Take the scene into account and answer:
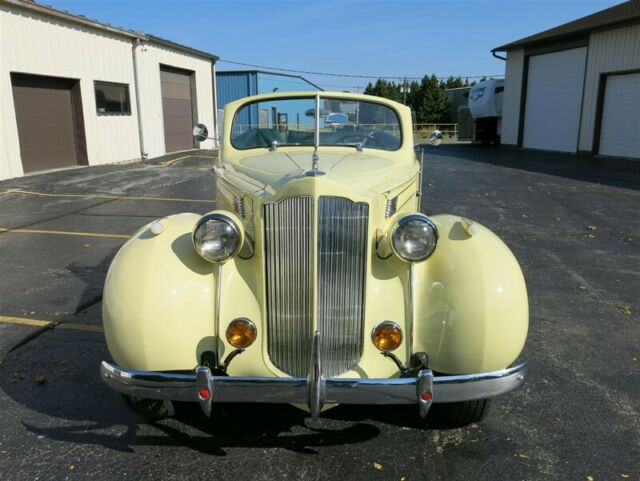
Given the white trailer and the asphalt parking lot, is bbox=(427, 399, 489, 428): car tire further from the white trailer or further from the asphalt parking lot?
the white trailer

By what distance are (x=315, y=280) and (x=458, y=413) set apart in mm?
1184

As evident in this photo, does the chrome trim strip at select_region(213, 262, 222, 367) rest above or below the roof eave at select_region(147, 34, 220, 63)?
below

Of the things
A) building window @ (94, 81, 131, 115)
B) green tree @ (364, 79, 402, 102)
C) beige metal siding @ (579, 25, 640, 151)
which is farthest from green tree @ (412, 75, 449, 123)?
building window @ (94, 81, 131, 115)

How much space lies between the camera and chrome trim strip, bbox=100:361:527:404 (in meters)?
2.39

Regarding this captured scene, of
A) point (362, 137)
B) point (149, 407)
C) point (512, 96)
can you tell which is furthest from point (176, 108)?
point (149, 407)

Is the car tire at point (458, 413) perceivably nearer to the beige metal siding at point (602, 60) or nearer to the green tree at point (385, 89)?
the beige metal siding at point (602, 60)

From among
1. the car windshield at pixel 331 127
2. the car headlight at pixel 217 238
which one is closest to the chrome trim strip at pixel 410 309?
the car headlight at pixel 217 238

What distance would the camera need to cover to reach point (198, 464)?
274cm

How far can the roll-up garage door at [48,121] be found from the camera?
43.9 feet

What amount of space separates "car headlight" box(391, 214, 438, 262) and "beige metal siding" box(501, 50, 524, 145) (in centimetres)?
2404

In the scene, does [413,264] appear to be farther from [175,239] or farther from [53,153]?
[53,153]

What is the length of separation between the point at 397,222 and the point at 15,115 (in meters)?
13.3

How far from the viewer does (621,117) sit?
60.2 ft

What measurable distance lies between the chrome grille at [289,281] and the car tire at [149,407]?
75 cm
